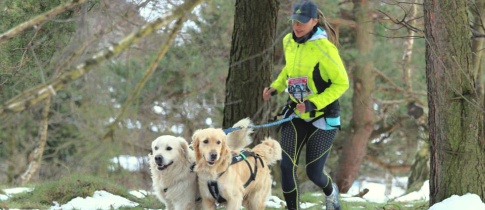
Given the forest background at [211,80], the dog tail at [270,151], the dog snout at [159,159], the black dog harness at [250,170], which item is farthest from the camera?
the dog tail at [270,151]

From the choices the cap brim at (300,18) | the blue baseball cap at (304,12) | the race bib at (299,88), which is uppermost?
the blue baseball cap at (304,12)

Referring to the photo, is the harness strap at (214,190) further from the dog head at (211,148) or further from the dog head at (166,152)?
the dog head at (166,152)

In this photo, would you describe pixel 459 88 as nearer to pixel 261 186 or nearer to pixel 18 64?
pixel 261 186

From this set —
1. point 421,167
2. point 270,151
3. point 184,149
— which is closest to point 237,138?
point 270,151

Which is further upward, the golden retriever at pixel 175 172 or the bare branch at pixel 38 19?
the bare branch at pixel 38 19

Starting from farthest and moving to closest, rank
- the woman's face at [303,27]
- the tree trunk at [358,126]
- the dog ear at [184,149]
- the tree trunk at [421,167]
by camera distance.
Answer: the tree trunk at [421,167], the tree trunk at [358,126], the dog ear at [184,149], the woman's face at [303,27]

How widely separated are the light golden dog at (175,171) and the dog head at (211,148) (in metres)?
0.26

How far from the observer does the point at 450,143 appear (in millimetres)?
5547

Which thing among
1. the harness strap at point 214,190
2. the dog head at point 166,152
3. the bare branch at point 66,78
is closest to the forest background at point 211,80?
the bare branch at point 66,78

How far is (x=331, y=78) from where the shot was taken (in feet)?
17.8

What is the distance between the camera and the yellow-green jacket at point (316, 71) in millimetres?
5367

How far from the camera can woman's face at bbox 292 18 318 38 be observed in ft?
17.7

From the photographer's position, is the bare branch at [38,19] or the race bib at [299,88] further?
the race bib at [299,88]

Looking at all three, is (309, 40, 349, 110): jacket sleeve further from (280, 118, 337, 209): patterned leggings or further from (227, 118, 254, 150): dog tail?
(227, 118, 254, 150): dog tail
